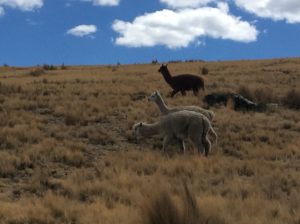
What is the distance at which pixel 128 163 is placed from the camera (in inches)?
531

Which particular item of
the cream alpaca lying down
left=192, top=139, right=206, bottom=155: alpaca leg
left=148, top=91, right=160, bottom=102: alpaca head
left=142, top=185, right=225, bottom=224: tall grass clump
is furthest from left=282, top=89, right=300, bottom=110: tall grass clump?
left=142, top=185, right=225, bottom=224: tall grass clump

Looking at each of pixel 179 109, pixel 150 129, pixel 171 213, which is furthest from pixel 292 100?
pixel 171 213

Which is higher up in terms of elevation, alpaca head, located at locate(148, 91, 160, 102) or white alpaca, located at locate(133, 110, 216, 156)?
alpaca head, located at locate(148, 91, 160, 102)

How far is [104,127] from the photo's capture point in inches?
717

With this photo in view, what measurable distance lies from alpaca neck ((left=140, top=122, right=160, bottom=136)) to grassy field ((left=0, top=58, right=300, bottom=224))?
0.43 metres

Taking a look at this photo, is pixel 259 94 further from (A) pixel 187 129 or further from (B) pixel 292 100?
(A) pixel 187 129

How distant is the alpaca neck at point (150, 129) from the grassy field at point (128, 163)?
1.42ft

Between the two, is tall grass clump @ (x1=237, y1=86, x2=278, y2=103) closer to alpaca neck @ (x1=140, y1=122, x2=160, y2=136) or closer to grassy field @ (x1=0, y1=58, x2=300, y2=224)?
grassy field @ (x1=0, y1=58, x2=300, y2=224)

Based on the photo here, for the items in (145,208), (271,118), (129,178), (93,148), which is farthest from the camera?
(271,118)

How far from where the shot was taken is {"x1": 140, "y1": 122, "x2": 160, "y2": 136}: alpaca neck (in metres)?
15.6

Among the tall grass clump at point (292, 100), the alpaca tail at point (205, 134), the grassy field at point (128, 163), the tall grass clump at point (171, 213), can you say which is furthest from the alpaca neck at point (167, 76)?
the tall grass clump at point (171, 213)

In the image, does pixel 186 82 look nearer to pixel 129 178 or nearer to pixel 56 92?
pixel 56 92

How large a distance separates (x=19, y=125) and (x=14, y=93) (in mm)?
6667

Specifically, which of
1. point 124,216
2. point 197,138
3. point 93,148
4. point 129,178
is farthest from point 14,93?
point 124,216
